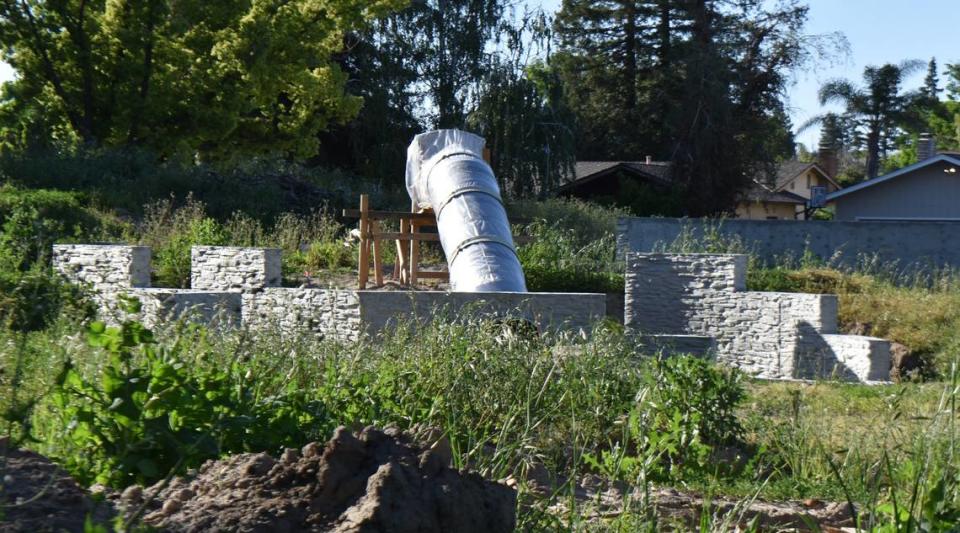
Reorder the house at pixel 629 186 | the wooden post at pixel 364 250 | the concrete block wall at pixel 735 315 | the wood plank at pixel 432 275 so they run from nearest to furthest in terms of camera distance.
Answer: the concrete block wall at pixel 735 315 < the wooden post at pixel 364 250 < the wood plank at pixel 432 275 < the house at pixel 629 186

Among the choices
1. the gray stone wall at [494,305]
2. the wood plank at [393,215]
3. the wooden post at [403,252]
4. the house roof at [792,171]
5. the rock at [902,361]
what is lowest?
the rock at [902,361]

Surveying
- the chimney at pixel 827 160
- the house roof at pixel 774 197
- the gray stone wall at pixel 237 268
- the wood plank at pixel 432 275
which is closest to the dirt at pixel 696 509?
the gray stone wall at pixel 237 268

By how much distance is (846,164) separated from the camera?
252ft

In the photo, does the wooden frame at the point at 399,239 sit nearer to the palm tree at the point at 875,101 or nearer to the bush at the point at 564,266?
the bush at the point at 564,266

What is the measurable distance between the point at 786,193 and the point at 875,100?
11489 mm

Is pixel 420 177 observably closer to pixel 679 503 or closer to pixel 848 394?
pixel 848 394

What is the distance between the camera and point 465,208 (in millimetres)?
15852

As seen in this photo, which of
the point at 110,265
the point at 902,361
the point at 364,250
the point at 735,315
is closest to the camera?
the point at 902,361

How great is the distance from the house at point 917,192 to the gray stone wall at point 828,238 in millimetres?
12551

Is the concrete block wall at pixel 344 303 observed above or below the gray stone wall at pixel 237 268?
below

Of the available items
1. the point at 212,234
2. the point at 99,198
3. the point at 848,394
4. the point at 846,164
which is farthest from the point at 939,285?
the point at 846,164

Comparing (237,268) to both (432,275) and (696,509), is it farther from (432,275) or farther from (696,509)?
(696,509)

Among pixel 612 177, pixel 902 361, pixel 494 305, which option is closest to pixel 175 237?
pixel 494 305

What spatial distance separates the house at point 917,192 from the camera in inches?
1312
